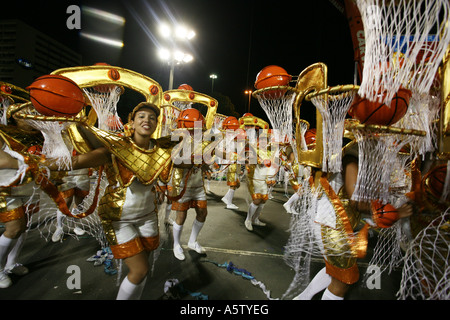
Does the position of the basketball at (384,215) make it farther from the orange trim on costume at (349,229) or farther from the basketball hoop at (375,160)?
the orange trim on costume at (349,229)

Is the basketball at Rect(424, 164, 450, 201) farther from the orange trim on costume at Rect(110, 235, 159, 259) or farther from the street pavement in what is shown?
the orange trim on costume at Rect(110, 235, 159, 259)

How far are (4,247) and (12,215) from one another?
46 centimetres

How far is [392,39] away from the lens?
4.61 ft

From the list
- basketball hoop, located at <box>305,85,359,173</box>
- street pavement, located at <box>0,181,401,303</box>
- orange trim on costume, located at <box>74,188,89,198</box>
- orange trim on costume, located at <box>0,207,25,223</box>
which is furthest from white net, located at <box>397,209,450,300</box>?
orange trim on costume, located at <box>74,188,89,198</box>

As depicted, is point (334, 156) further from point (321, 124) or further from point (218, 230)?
point (218, 230)

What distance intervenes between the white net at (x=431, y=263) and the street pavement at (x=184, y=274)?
4.92 ft

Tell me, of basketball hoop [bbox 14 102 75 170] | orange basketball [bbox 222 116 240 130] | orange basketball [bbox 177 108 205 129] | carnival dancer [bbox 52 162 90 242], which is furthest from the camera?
orange basketball [bbox 222 116 240 130]

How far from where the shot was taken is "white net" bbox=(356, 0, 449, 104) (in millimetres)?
1299

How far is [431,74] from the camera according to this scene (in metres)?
1.41

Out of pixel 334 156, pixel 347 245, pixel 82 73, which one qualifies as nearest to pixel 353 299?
pixel 347 245

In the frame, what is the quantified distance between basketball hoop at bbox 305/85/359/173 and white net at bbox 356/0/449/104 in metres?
0.39

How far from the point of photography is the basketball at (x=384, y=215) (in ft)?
5.32

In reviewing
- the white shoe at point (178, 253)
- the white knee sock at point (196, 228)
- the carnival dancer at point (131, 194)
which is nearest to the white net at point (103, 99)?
the carnival dancer at point (131, 194)
